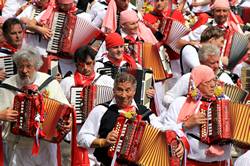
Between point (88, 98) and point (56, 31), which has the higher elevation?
point (56, 31)

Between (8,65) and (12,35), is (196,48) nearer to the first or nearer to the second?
(12,35)

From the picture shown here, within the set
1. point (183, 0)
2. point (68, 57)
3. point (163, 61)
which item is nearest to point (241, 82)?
point (163, 61)

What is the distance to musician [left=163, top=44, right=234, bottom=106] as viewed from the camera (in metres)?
11.3

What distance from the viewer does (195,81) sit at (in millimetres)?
10867

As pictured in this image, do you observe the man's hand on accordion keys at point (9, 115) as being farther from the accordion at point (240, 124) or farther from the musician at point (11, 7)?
the musician at point (11, 7)

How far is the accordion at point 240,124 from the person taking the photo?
10180 mm

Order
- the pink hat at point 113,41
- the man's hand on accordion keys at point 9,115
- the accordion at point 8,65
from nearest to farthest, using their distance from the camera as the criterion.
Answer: the man's hand on accordion keys at point 9,115
the accordion at point 8,65
the pink hat at point 113,41

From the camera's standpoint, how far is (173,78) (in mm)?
14117

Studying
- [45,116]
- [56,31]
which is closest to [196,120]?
[45,116]

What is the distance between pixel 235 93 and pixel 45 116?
233 cm

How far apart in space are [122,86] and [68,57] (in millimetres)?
3244

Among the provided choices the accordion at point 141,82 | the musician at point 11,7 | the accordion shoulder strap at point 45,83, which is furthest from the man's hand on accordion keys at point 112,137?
the musician at point 11,7

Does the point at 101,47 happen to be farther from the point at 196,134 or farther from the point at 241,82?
the point at 196,134

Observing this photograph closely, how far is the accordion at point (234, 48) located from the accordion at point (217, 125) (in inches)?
118
